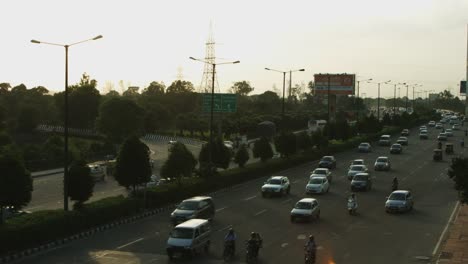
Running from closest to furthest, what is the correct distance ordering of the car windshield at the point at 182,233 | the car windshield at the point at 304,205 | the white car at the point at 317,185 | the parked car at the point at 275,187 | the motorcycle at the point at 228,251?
1. the motorcycle at the point at 228,251
2. the car windshield at the point at 182,233
3. the car windshield at the point at 304,205
4. the parked car at the point at 275,187
5. the white car at the point at 317,185

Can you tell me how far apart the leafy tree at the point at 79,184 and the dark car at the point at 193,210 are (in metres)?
4.51

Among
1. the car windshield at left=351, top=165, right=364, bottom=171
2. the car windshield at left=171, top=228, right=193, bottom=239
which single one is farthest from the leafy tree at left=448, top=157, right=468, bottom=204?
the car windshield at left=351, top=165, right=364, bottom=171

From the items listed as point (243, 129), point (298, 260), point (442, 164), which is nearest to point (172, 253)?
point (298, 260)

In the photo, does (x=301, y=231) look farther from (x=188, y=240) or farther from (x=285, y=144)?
(x=285, y=144)

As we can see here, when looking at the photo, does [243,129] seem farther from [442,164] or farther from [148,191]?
[148,191]

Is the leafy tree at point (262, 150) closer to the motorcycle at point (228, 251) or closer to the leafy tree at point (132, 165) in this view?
the leafy tree at point (132, 165)

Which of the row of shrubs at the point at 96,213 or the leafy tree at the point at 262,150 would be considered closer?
the row of shrubs at the point at 96,213

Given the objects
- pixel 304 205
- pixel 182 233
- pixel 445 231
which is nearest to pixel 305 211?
pixel 304 205

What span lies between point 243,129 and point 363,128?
21.3 m

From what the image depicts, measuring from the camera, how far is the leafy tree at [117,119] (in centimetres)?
8794

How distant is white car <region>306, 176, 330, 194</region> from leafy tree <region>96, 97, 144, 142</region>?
45023 mm

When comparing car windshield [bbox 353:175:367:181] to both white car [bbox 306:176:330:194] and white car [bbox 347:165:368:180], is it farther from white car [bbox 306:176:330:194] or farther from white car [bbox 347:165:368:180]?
white car [bbox 347:165:368:180]

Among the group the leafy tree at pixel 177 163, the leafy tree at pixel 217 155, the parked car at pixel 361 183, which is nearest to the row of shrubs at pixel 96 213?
the leafy tree at pixel 177 163

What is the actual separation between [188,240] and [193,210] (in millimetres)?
7214
